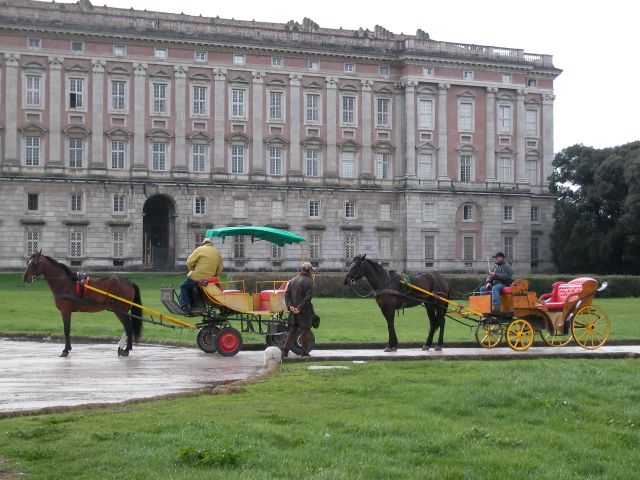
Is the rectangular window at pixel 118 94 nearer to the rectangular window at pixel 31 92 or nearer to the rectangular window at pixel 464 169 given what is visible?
the rectangular window at pixel 31 92

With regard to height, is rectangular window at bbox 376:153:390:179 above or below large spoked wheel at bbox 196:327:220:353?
above

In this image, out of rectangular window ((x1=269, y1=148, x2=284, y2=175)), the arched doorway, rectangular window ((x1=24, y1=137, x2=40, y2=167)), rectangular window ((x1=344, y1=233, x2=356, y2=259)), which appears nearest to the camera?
rectangular window ((x1=24, y1=137, x2=40, y2=167))

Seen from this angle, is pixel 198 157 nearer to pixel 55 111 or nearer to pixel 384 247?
pixel 55 111

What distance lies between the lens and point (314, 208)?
3322 inches

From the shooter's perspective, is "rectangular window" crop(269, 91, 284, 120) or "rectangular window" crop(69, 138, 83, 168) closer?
"rectangular window" crop(69, 138, 83, 168)

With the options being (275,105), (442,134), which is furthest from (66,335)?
(442,134)

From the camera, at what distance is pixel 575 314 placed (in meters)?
25.5

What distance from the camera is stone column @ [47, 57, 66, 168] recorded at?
77.1m

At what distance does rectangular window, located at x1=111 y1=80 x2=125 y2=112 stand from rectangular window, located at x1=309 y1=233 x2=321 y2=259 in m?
18.0

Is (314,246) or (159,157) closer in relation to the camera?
(159,157)

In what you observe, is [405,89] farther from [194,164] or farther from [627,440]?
[627,440]

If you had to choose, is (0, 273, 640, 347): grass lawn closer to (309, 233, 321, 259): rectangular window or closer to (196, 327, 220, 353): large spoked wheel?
(196, 327, 220, 353): large spoked wheel

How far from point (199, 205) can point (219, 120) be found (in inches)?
270

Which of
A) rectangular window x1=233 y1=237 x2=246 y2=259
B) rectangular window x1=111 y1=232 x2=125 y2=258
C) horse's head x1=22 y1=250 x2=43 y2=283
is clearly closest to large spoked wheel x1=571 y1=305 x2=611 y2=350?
horse's head x1=22 y1=250 x2=43 y2=283
